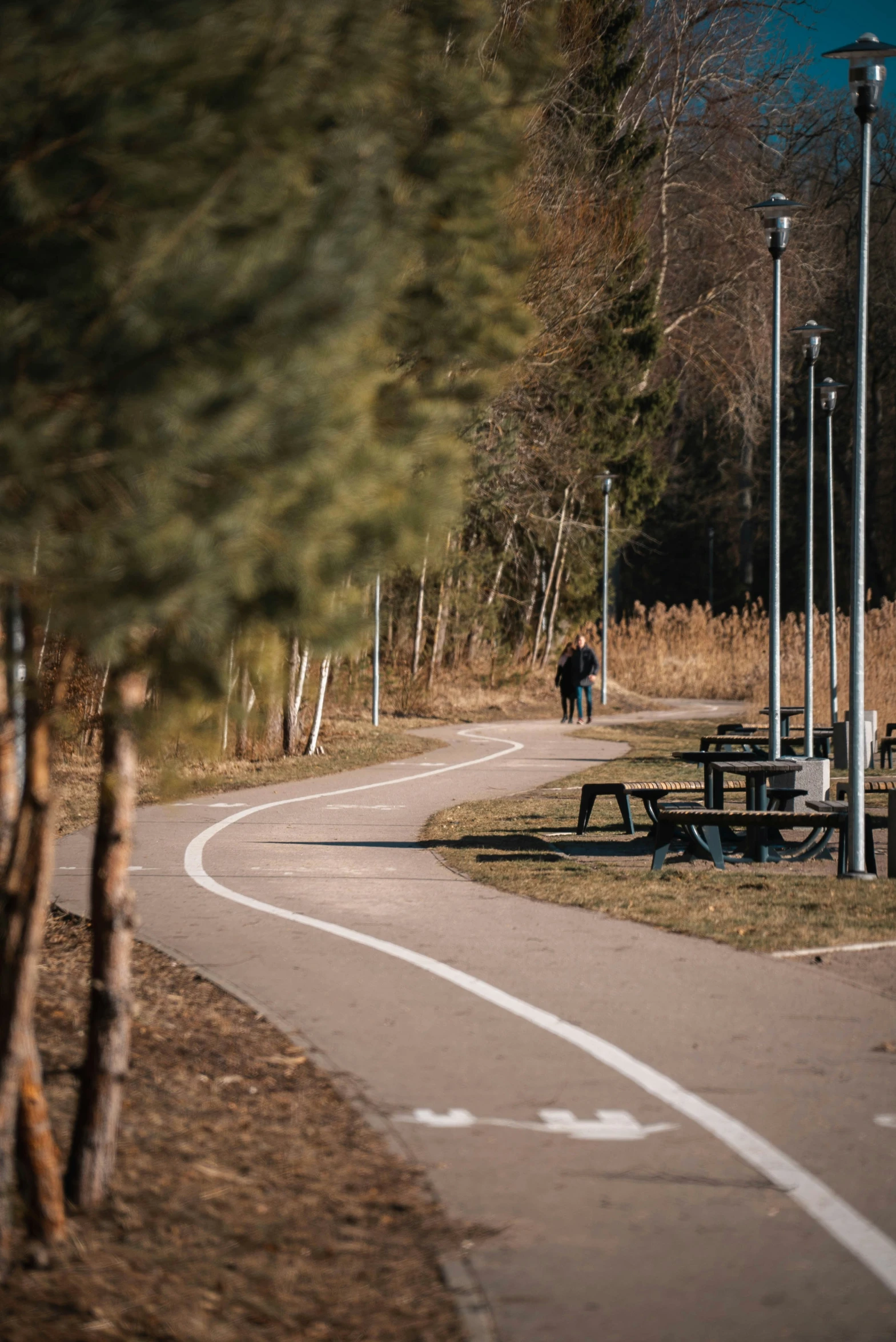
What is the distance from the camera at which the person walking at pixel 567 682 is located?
32969 millimetres

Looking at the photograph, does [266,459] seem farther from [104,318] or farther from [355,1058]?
[355,1058]

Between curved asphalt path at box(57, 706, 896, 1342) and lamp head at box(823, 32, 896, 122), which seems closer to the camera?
curved asphalt path at box(57, 706, 896, 1342)

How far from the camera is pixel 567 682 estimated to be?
33.2 m

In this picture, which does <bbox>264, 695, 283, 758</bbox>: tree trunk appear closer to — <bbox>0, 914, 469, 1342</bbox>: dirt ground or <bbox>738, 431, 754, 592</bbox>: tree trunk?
<bbox>0, 914, 469, 1342</bbox>: dirt ground

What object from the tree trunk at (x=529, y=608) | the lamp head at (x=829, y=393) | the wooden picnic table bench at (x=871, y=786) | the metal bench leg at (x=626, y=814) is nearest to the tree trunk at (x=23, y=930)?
the wooden picnic table bench at (x=871, y=786)

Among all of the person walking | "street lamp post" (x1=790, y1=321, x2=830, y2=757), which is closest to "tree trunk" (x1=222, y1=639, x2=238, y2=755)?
"street lamp post" (x1=790, y1=321, x2=830, y2=757)

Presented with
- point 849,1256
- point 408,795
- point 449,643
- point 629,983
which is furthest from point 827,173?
point 849,1256

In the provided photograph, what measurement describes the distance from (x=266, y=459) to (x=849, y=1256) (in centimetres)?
258

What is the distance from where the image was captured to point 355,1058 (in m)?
6.10

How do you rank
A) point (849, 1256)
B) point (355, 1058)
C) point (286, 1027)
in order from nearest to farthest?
point (849, 1256)
point (355, 1058)
point (286, 1027)

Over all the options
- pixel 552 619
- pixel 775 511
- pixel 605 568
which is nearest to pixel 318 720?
pixel 775 511

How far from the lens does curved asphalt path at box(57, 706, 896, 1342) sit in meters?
3.94

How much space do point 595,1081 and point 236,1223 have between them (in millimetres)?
1878

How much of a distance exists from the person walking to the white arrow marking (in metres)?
27.5
